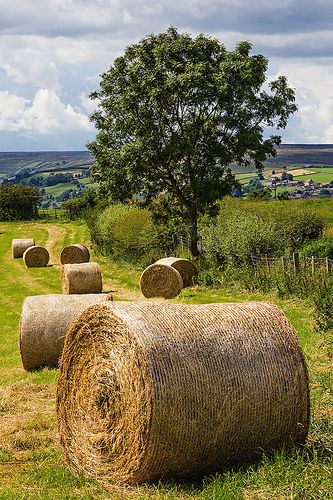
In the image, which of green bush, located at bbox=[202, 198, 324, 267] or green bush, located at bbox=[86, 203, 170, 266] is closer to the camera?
green bush, located at bbox=[202, 198, 324, 267]

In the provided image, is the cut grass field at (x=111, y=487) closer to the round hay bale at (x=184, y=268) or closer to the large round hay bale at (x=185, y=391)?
the large round hay bale at (x=185, y=391)

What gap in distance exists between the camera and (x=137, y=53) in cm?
3278

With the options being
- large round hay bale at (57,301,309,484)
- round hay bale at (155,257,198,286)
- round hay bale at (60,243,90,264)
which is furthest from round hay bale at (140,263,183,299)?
large round hay bale at (57,301,309,484)

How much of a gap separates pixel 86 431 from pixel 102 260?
33082 mm

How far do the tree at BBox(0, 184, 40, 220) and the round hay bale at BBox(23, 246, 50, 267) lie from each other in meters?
38.6

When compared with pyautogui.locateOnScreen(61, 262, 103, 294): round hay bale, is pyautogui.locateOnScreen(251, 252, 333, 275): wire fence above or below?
above

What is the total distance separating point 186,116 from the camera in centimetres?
3288

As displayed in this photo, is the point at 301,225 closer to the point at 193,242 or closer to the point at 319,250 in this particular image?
the point at 193,242

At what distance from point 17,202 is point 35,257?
39662 mm

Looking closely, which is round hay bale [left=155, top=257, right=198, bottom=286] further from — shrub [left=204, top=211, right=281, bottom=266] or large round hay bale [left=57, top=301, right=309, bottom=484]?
large round hay bale [left=57, top=301, right=309, bottom=484]

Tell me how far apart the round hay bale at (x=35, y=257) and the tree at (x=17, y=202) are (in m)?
38.6

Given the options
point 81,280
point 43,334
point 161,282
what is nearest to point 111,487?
point 43,334

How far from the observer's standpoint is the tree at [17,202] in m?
77.2

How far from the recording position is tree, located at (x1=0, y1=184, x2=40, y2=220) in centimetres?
7719
